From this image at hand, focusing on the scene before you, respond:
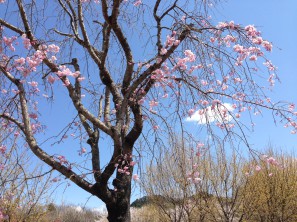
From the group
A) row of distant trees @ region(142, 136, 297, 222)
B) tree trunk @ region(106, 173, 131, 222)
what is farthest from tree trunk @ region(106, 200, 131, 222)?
row of distant trees @ region(142, 136, 297, 222)

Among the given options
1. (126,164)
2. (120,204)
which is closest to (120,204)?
(120,204)

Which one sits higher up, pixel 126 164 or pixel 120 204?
pixel 126 164

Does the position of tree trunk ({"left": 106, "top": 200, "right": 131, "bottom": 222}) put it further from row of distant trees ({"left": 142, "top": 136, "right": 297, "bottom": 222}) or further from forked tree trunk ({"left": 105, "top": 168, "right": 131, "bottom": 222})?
row of distant trees ({"left": 142, "top": 136, "right": 297, "bottom": 222})

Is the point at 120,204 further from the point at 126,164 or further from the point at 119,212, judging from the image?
the point at 126,164

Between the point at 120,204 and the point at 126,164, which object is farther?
the point at 126,164

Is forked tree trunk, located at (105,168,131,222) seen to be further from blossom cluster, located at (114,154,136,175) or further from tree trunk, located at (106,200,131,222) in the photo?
blossom cluster, located at (114,154,136,175)

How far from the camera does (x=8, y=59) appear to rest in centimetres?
475

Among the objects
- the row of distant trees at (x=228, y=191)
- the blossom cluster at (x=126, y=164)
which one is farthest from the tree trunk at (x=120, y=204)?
the row of distant trees at (x=228, y=191)

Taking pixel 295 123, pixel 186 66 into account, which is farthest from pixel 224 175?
pixel 186 66

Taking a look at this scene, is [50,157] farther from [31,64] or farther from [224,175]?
[224,175]

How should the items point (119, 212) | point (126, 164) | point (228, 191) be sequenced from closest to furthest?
1. point (119, 212)
2. point (126, 164)
3. point (228, 191)

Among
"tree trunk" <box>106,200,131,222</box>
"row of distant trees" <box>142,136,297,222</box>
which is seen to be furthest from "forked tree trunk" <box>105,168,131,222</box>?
"row of distant trees" <box>142,136,297,222</box>

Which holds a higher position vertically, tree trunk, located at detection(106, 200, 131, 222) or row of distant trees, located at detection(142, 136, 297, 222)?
row of distant trees, located at detection(142, 136, 297, 222)

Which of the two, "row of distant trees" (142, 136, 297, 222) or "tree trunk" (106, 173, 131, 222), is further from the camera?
"row of distant trees" (142, 136, 297, 222)
